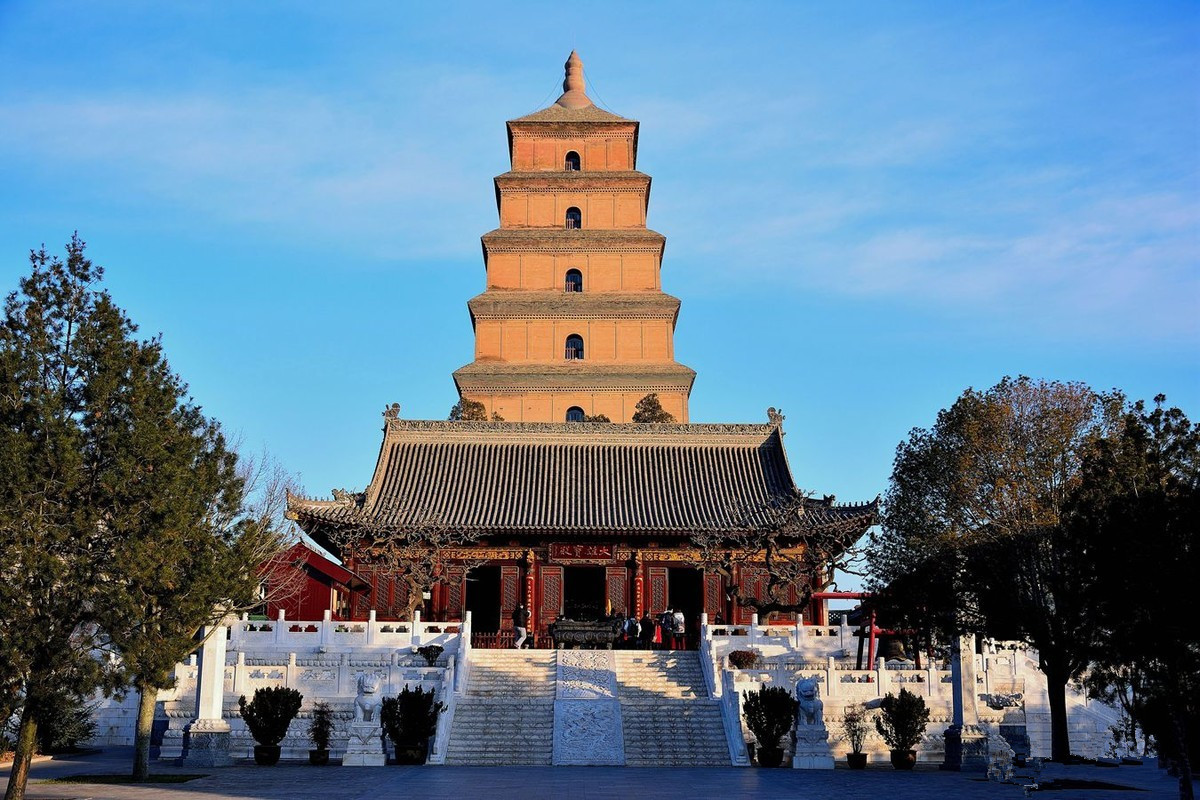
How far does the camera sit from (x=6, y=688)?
12094 mm

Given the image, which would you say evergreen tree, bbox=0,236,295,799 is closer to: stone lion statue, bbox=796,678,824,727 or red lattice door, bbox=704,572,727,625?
stone lion statue, bbox=796,678,824,727

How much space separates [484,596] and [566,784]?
17.1 meters

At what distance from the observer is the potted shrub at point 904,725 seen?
60.8ft

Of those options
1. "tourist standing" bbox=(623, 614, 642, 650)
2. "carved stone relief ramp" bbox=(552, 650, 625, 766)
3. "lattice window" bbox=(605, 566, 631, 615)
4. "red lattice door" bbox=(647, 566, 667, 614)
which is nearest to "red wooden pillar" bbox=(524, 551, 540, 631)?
"lattice window" bbox=(605, 566, 631, 615)

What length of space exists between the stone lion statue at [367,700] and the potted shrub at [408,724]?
15 centimetres

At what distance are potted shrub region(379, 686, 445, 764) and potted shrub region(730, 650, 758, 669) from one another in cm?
639

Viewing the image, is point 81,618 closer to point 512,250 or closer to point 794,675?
point 794,675

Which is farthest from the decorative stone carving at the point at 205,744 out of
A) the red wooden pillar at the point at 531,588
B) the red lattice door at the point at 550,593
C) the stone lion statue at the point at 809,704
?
the red lattice door at the point at 550,593

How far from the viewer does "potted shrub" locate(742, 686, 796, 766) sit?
59.9ft

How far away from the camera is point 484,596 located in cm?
3144

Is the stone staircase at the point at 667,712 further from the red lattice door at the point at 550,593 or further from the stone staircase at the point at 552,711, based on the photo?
the red lattice door at the point at 550,593

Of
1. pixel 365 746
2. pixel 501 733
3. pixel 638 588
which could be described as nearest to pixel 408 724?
pixel 365 746

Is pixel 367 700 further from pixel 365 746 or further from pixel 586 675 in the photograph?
pixel 586 675

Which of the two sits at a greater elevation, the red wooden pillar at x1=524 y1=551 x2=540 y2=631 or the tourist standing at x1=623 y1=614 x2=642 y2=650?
the red wooden pillar at x1=524 y1=551 x2=540 y2=631
